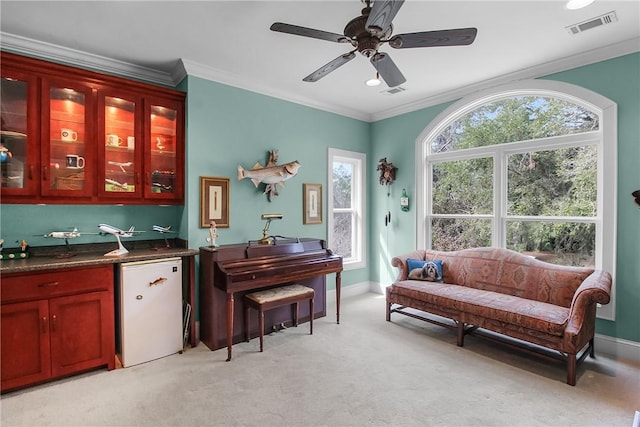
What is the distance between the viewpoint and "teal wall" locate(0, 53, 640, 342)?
2844 millimetres

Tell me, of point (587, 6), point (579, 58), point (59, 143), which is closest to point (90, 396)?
point (59, 143)

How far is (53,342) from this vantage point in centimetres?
241

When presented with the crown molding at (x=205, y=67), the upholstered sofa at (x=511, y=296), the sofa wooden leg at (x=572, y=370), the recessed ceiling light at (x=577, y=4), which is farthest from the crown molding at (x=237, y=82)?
the sofa wooden leg at (x=572, y=370)

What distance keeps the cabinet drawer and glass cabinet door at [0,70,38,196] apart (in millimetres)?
716

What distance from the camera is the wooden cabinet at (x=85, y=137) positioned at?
8.30 ft

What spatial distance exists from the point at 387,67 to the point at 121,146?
2.51 m

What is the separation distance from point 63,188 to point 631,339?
519 cm

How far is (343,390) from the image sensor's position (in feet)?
7.75

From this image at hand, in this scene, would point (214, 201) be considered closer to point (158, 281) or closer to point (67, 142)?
point (158, 281)

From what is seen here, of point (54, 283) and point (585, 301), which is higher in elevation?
point (54, 283)

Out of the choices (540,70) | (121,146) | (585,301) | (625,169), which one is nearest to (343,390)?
(585,301)

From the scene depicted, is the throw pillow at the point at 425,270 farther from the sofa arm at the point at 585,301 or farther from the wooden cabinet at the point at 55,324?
the wooden cabinet at the point at 55,324

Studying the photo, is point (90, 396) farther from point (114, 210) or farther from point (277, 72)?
point (277, 72)

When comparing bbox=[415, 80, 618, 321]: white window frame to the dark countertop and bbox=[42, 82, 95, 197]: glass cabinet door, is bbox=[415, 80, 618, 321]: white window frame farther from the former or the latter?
bbox=[42, 82, 95, 197]: glass cabinet door
